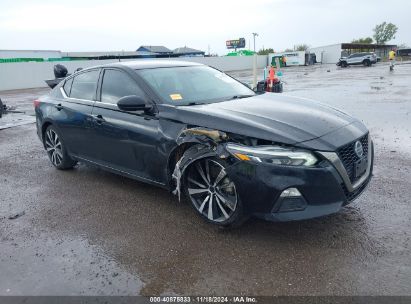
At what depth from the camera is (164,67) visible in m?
4.89

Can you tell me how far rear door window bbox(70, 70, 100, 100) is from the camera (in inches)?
204

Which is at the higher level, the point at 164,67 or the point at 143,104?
the point at 164,67

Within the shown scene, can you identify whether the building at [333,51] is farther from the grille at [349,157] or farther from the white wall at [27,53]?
the grille at [349,157]

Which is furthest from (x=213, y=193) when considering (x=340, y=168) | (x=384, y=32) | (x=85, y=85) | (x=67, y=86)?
(x=384, y=32)

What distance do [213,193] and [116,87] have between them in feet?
6.50

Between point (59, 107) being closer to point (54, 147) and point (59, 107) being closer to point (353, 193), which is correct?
point (54, 147)

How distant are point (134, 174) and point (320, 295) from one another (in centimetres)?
253

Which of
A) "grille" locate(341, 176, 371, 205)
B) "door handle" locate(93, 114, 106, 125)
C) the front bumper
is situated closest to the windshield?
"door handle" locate(93, 114, 106, 125)

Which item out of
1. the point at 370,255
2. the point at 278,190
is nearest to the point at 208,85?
the point at 278,190

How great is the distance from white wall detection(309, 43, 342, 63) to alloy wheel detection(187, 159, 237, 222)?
6356cm

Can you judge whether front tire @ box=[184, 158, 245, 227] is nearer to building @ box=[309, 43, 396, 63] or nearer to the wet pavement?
the wet pavement

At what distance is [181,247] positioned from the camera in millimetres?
3545

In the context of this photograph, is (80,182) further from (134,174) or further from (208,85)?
(208,85)

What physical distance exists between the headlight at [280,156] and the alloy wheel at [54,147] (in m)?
3.65
